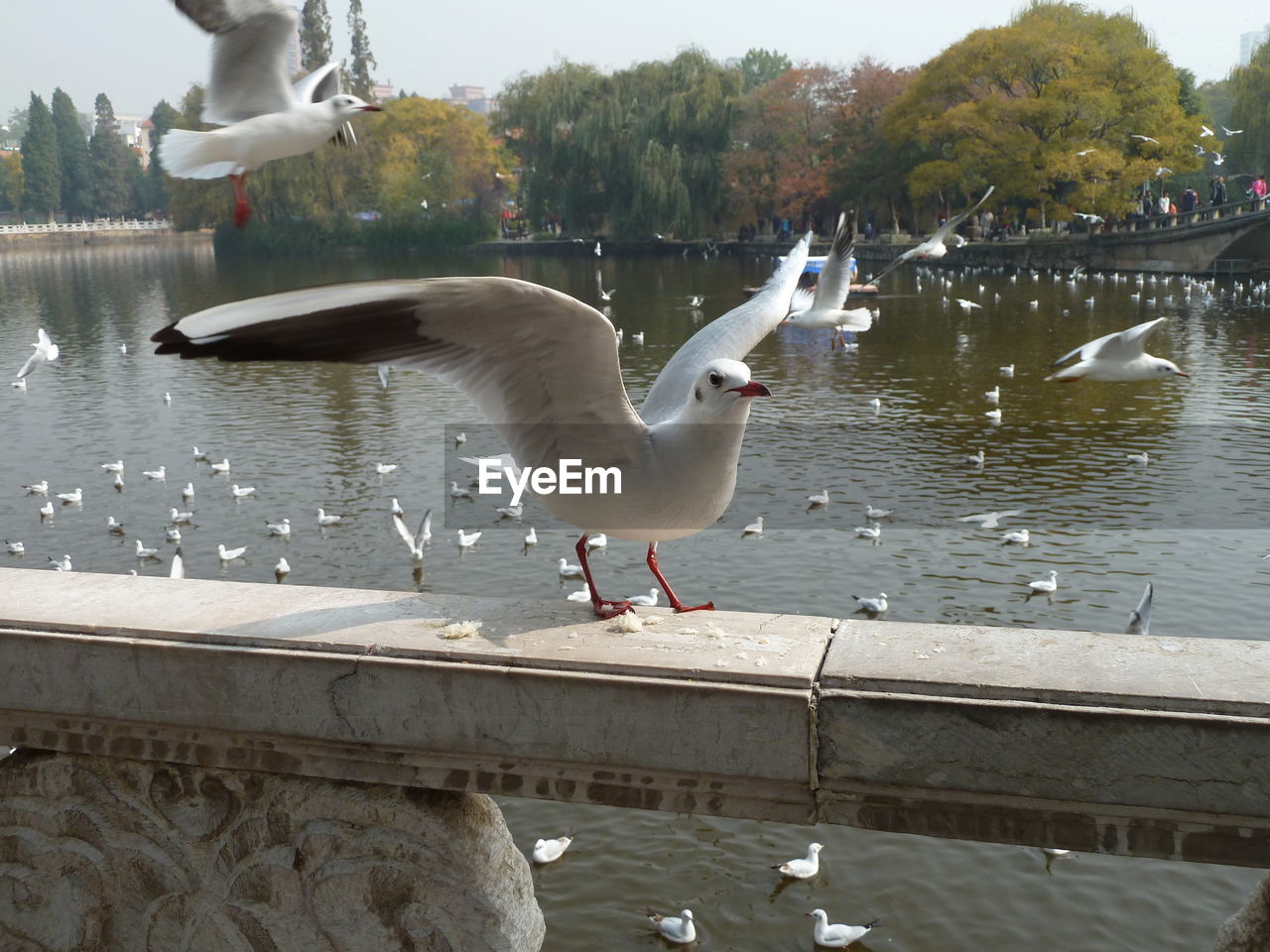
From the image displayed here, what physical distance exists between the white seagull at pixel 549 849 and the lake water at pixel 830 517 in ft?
0.20

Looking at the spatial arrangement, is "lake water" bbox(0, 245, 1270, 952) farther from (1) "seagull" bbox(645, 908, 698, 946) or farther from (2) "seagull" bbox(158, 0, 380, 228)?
(2) "seagull" bbox(158, 0, 380, 228)

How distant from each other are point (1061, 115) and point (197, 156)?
35332 mm

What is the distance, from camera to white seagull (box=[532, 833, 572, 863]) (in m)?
6.11

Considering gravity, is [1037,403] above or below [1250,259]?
below

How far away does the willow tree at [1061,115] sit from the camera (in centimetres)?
3659

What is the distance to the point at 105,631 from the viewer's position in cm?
267

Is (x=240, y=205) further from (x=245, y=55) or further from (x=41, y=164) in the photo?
(x=41, y=164)

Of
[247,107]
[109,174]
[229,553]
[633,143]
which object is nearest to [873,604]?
[247,107]

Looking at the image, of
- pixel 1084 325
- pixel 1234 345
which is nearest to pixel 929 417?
pixel 1234 345

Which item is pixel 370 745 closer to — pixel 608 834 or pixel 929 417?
pixel 608 834

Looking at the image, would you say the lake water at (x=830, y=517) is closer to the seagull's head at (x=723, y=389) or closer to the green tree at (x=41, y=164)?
the seagull's head at (x=723, y=389)

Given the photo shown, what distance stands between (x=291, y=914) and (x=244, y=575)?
844 cm

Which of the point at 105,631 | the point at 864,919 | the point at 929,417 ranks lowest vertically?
the point at 864,919

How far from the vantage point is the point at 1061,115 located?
121 feet
